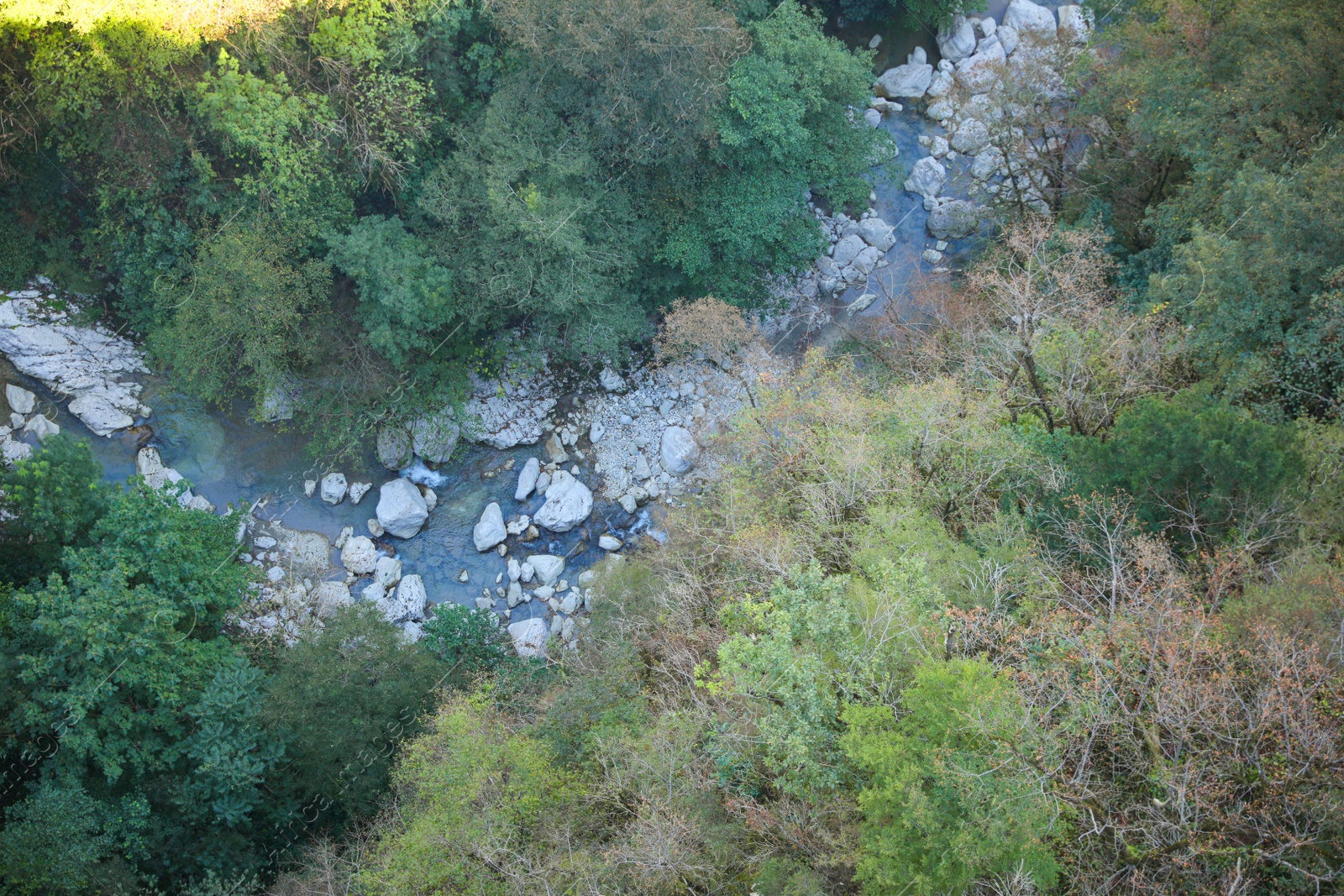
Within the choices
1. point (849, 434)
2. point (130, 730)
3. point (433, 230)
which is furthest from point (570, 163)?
point (130, 730)

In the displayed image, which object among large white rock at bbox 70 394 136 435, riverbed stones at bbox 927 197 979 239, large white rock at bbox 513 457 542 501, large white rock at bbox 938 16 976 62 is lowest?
large white rock at bbox 513 457 542 501

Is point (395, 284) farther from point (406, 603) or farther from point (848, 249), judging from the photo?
point (848, 249)

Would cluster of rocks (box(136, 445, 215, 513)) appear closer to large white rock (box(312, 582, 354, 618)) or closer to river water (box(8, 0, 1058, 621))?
river water (box(8, 0, 1058, 621))

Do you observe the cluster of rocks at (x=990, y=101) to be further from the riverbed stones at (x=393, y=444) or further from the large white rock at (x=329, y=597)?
the large white rock at (x=329, y=597)

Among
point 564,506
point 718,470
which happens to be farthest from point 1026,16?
point 564,506

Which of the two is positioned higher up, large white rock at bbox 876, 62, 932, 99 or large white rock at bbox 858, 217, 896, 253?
large white rock at bbox 876, 62, 932, 99

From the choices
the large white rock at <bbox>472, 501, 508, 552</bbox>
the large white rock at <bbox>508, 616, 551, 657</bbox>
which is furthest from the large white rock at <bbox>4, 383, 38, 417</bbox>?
the large white rock at <bbox>508, 616, 551, 657</bbox>

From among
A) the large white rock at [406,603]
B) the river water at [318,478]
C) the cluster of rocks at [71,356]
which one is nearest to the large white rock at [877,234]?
the river water at [318,478]

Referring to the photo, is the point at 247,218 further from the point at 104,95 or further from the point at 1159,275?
Answer: the point at 1159,275
